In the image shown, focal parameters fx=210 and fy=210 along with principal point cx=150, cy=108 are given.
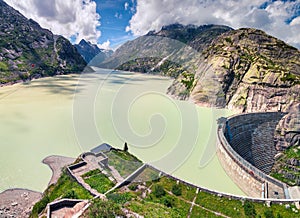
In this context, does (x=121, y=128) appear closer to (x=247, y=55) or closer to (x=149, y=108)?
(x=149, y=108)

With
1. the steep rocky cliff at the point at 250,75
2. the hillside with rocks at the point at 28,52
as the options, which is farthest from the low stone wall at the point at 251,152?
the hillside with rocks at the point at 28,52

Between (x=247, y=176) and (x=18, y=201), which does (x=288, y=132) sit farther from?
(x=18, y=201)

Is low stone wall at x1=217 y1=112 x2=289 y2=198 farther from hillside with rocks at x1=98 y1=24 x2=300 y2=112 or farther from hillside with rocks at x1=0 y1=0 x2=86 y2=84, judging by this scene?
hillside with rocks at x1=0 y1=0 x2=86 y2=84

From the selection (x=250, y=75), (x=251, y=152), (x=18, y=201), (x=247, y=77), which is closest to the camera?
(x=18, y=201)

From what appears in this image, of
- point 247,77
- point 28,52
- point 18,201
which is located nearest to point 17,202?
point 18,201

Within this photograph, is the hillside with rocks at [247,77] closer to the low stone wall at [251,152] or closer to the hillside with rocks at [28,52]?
the low stone wall at [251,152]

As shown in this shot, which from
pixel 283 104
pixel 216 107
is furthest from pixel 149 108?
pixel 283 104
